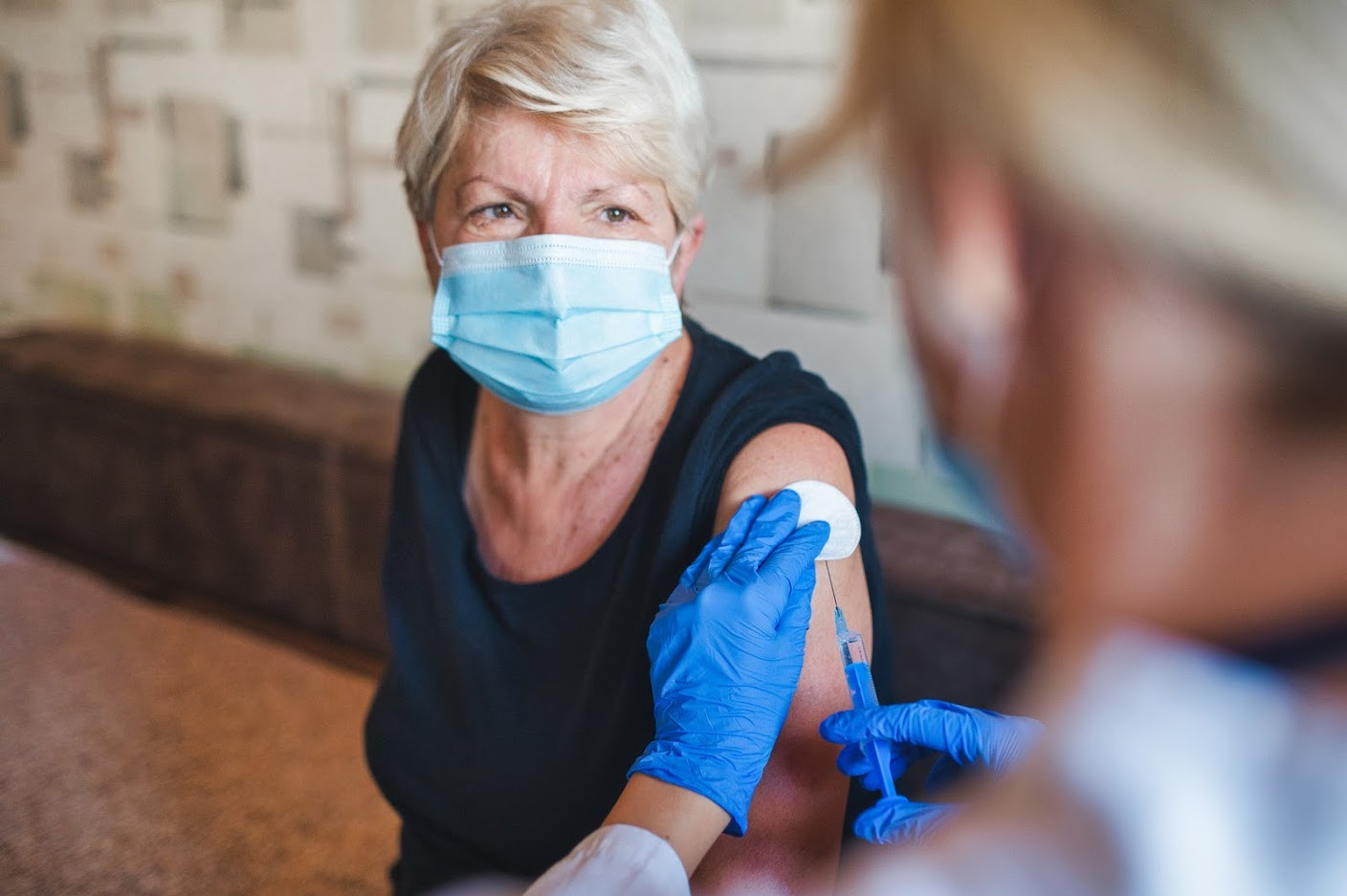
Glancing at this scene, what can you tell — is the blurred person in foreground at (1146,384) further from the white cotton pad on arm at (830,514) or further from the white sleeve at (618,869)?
the white cotton pad on arm at (830,514)

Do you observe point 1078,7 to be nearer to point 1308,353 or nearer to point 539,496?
point 1308,353

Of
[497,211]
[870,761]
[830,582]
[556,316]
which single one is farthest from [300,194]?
[870,761]

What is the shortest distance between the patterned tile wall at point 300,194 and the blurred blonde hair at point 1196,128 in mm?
1087

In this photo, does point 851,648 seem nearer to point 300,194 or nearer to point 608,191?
point 608,191

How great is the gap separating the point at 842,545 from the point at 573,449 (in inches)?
15.3

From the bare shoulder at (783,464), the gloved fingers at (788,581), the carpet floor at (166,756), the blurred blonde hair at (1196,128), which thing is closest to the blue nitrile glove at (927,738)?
→ the gloved fingers at (788,581)

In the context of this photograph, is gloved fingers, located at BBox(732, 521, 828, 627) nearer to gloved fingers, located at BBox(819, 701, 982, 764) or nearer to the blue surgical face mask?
gloved fingers, located at BBox(819, 701, 982, 764)

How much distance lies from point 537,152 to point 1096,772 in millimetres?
884

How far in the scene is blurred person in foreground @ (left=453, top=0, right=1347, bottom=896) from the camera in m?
0.33

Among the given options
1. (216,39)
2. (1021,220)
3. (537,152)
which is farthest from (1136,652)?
(216,39)

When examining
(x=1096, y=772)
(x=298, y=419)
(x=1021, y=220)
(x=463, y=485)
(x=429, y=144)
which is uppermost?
(x=1021, y=220)

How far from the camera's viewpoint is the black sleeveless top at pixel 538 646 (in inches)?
42.4

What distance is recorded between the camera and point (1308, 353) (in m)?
0.35

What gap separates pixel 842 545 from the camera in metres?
1.00
